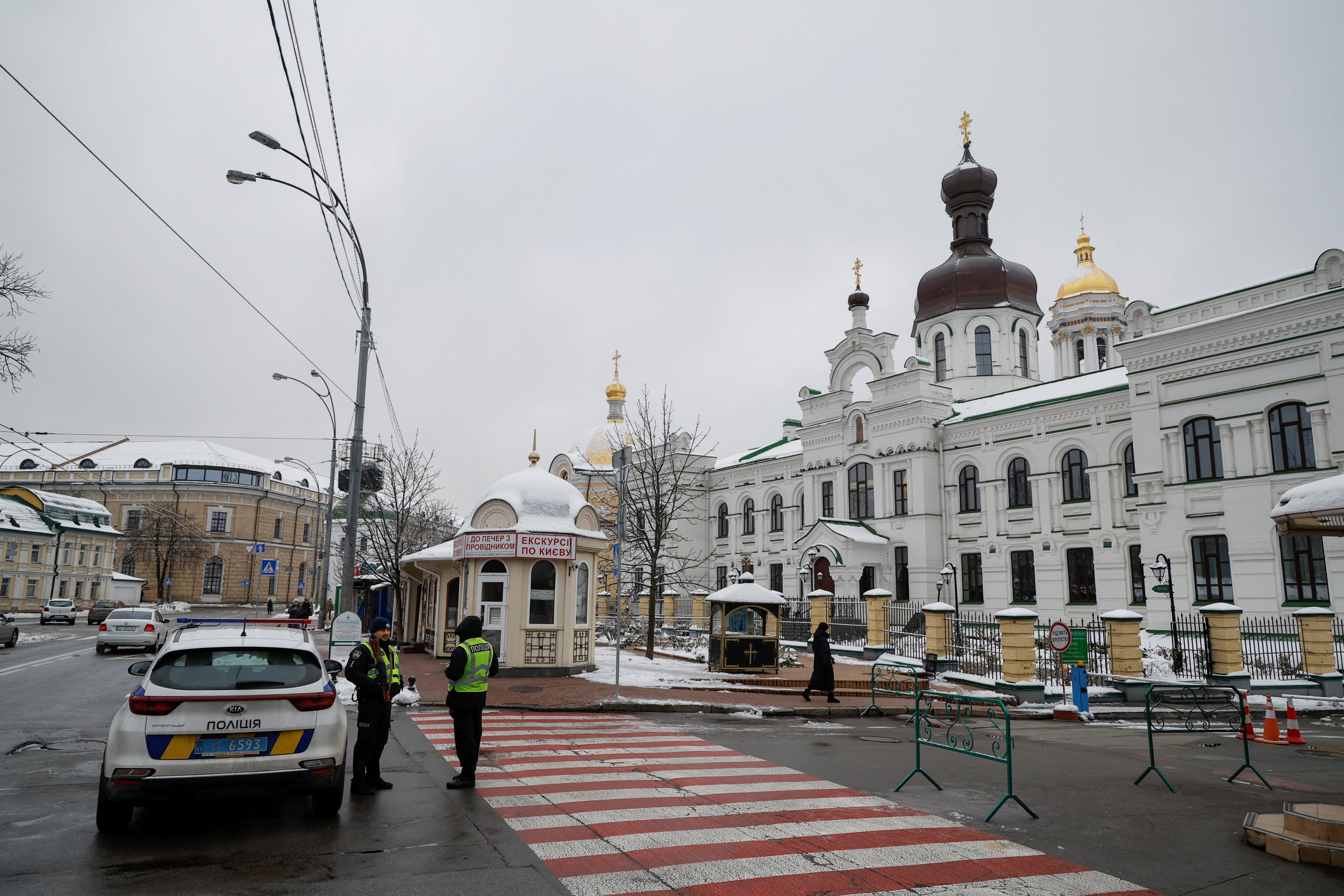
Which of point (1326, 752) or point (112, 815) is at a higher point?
point (112, 815)

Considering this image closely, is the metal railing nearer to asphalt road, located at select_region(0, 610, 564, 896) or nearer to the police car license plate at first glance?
asphalt road, located at select_region(0, 610, 564, 896)

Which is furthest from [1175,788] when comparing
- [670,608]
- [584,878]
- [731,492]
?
[731,492]

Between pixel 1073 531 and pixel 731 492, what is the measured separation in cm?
2339

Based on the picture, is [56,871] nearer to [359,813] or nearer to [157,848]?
[157,848]

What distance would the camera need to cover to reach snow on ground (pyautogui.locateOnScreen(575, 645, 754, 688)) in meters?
18.8

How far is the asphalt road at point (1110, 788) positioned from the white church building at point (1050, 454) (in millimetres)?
13452

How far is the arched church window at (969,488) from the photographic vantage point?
36312mm

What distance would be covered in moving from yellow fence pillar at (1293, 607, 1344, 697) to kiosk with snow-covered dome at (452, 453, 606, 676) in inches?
684

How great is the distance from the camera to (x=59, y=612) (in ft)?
144

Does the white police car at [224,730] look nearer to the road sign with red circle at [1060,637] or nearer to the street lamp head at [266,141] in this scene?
the street lamp head at [266,141]

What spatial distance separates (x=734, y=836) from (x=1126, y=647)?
637 inches

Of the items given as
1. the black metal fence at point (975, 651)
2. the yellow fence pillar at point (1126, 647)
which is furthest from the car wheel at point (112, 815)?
the yellow fence pillar at point (1126, 647)

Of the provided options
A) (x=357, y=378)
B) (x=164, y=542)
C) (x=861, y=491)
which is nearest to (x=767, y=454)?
(x=861, y=491)

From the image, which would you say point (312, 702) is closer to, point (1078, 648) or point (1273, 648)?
point (1078, 648)
